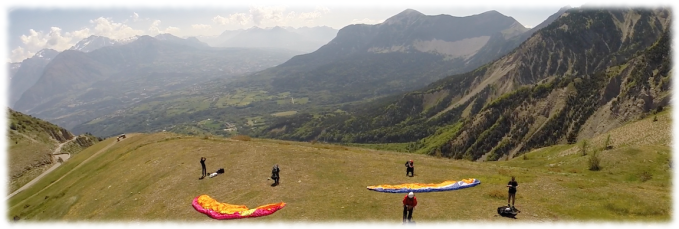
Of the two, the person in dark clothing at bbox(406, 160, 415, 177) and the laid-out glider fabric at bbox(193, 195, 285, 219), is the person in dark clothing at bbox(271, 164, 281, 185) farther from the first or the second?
the person in dark clothing at bbox(406, 160, 415, 177)

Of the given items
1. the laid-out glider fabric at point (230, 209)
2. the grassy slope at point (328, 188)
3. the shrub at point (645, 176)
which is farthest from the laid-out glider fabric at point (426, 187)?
the shrub at point (645, 176)

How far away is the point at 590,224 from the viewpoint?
28.2 m

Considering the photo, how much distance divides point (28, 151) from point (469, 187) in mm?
138807

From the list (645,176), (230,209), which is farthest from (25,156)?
(645,176)

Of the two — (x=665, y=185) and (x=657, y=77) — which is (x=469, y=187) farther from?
(x=657, y=77)

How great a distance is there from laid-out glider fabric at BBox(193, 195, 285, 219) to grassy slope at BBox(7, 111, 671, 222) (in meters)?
0.91

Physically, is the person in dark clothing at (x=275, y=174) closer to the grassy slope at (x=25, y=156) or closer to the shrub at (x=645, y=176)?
the shrub at (x=645, y=176)

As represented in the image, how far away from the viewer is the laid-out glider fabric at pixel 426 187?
3731 cm

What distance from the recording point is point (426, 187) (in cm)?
3862

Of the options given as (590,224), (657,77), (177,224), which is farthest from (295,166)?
(657,77)

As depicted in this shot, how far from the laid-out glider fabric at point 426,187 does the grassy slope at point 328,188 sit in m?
0.97

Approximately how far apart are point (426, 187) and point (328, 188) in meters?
10.5

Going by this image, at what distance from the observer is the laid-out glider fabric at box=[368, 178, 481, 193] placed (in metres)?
37.3

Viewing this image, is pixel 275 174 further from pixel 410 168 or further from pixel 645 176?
pixel 645 176
